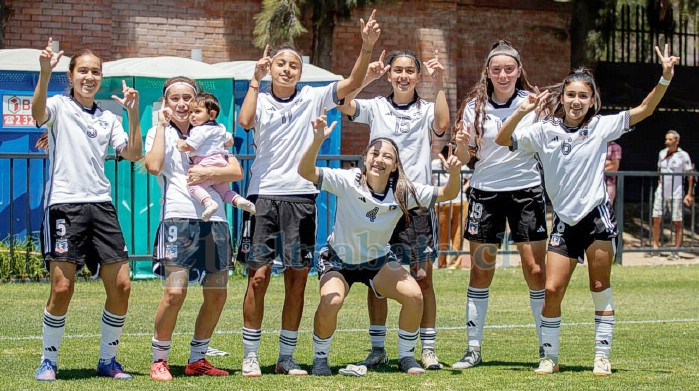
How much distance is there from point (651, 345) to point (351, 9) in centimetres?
1279

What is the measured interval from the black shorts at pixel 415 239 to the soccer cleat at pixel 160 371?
5.58 ft

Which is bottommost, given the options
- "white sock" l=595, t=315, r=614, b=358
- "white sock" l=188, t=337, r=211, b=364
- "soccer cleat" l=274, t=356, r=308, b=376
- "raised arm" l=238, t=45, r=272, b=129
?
"soccer cleat" l=274, t=356, r=308, b=376

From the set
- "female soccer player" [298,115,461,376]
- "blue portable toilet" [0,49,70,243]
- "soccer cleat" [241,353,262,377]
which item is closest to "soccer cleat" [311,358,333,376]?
"female soccer player" [298,115,461,376]

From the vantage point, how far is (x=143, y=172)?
45.3ft

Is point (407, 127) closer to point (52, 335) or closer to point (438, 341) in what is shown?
point (438, 341)

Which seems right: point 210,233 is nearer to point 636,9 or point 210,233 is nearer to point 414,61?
point 414,61

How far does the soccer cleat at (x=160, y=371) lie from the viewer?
22.8 feet

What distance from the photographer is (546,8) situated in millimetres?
24516

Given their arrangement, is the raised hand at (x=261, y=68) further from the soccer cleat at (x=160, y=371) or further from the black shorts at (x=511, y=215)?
the soccer cleat at (x=160, y=371)

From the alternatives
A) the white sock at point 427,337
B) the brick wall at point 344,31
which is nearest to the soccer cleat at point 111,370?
the white sock at point 427,337

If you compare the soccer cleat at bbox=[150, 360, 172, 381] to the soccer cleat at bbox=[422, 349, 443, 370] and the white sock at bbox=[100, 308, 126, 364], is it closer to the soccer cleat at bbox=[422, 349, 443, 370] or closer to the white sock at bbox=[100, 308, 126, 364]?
the white sock at bbox=[100, 308, 126, 364]

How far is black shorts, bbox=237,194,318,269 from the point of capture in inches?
287

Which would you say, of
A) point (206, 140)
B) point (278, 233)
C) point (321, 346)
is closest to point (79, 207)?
point (206, 140)

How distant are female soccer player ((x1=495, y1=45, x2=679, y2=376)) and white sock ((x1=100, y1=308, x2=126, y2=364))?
2.76m
